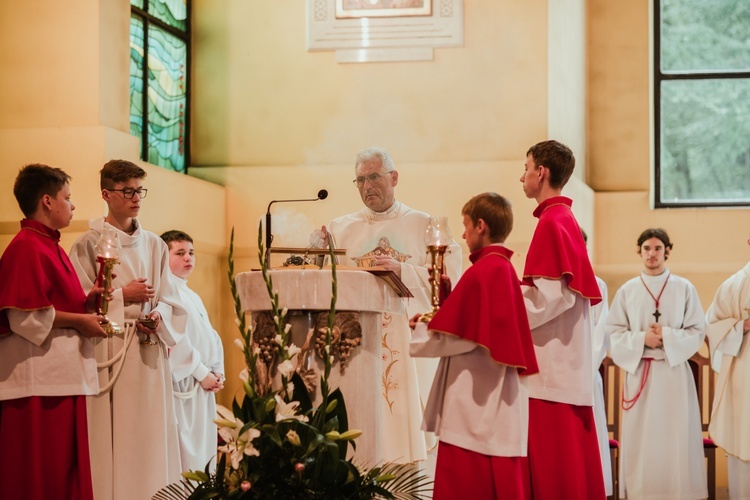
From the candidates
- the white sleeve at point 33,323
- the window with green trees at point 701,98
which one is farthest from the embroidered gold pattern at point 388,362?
the window with green trees at point 701,98

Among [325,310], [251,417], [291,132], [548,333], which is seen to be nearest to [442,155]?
[291,132]

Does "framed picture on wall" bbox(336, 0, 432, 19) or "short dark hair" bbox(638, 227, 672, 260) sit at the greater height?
"framed picture on wall" bbox(336, 0, 432, 19)

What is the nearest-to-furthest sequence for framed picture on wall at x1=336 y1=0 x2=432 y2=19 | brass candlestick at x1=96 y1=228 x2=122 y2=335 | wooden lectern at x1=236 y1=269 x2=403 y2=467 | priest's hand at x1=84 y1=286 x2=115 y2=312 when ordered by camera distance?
1. wooden lectern at x1=236 y1=269 x2=403 y2=467
2. brass candlestick at x1=96 y1=228 x2=122 y2=335
3. priest's hand at x1=84 y1=286 x2=115 y2=312
4. framed picture on wall at x1=336 y1=0 x2=432 y2=19

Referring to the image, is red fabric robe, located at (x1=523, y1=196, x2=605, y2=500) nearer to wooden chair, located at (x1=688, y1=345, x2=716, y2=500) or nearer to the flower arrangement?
the flower arrangement

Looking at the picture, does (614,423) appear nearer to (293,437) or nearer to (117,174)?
(117,174)

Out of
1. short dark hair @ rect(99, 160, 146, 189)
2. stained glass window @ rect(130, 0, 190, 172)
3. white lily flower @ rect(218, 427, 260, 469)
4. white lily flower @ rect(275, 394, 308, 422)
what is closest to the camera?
white lily flower @ rect(218, 427, 260, 469)

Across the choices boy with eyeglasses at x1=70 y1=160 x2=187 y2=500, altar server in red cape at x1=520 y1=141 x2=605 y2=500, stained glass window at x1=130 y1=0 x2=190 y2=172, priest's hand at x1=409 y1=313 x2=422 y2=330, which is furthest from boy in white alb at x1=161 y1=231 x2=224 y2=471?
altar server in red cape at x1=520 y1=141 x2=605 y2=500

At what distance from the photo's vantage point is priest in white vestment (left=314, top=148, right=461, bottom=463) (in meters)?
6.16

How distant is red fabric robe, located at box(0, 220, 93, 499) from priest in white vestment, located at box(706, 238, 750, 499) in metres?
5.08

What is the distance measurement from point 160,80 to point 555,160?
4639 mm

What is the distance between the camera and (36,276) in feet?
16.8

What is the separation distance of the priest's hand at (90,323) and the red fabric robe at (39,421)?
0.13 m

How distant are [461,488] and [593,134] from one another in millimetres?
6358

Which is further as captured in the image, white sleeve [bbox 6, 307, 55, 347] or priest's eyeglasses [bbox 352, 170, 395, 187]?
priest's eyeglasses [bbox 352, 170, 395, 187]
